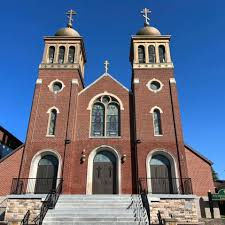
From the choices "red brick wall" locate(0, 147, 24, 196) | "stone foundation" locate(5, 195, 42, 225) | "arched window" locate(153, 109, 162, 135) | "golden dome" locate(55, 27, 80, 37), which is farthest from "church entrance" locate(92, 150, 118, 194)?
"golden dome" locate(55, 27, 80, 37)

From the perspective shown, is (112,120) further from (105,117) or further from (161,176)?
(161,176)

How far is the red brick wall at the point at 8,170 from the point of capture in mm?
16266

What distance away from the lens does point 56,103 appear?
18891mm

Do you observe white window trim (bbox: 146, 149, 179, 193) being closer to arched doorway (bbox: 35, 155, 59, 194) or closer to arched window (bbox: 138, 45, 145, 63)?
arched doorway (bbox: 35, 155, 59, 194)

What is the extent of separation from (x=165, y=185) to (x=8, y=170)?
10.1 m

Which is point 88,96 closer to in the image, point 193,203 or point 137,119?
point 137,119

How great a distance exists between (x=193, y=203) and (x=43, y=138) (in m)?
10.2

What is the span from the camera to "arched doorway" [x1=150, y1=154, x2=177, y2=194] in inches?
622

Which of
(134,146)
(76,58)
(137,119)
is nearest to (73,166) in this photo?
(134,146)

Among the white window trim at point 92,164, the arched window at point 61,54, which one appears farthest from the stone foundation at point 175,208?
the arched window at point 61,54

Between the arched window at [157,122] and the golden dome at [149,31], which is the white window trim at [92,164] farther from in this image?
the golden dome at [149,31]

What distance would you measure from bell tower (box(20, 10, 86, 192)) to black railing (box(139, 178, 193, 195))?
4861 mm

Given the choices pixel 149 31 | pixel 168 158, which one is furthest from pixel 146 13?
pixel 168 158

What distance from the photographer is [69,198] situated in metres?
13.9
